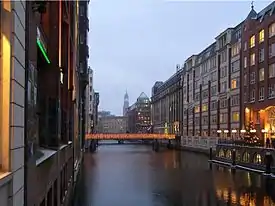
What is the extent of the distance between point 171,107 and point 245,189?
121489 mm

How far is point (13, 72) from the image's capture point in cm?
752

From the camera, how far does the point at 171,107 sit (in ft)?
533

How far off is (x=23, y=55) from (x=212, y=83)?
331 feet

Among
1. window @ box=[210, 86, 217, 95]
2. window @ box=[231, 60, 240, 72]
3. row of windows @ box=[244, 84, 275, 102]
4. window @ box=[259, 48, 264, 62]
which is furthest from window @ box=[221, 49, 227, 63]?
window @ box=[259, 48, 264, 62]

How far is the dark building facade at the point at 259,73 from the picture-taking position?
226ft

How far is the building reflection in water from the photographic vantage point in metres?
34.7

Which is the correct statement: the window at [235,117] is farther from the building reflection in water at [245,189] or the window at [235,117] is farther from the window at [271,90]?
the building reflection in water at [245,189]

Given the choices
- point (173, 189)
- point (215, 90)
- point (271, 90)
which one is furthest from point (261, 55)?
point (173, 189)

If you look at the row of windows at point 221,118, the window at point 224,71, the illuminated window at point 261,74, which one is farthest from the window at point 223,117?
the illuminated window at point 261,74

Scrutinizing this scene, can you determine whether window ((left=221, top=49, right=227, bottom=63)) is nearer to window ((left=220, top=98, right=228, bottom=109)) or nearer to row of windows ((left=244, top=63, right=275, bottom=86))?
window ((left=220, top=98, right=228, bottom=109))

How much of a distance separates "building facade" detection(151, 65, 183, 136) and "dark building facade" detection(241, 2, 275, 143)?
210 feet

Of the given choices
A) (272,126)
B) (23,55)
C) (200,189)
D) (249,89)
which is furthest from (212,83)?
(23,55)

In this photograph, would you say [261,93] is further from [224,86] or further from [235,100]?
[224,86]

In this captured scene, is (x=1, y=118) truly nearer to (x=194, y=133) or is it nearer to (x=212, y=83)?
(x=212, y=83)
